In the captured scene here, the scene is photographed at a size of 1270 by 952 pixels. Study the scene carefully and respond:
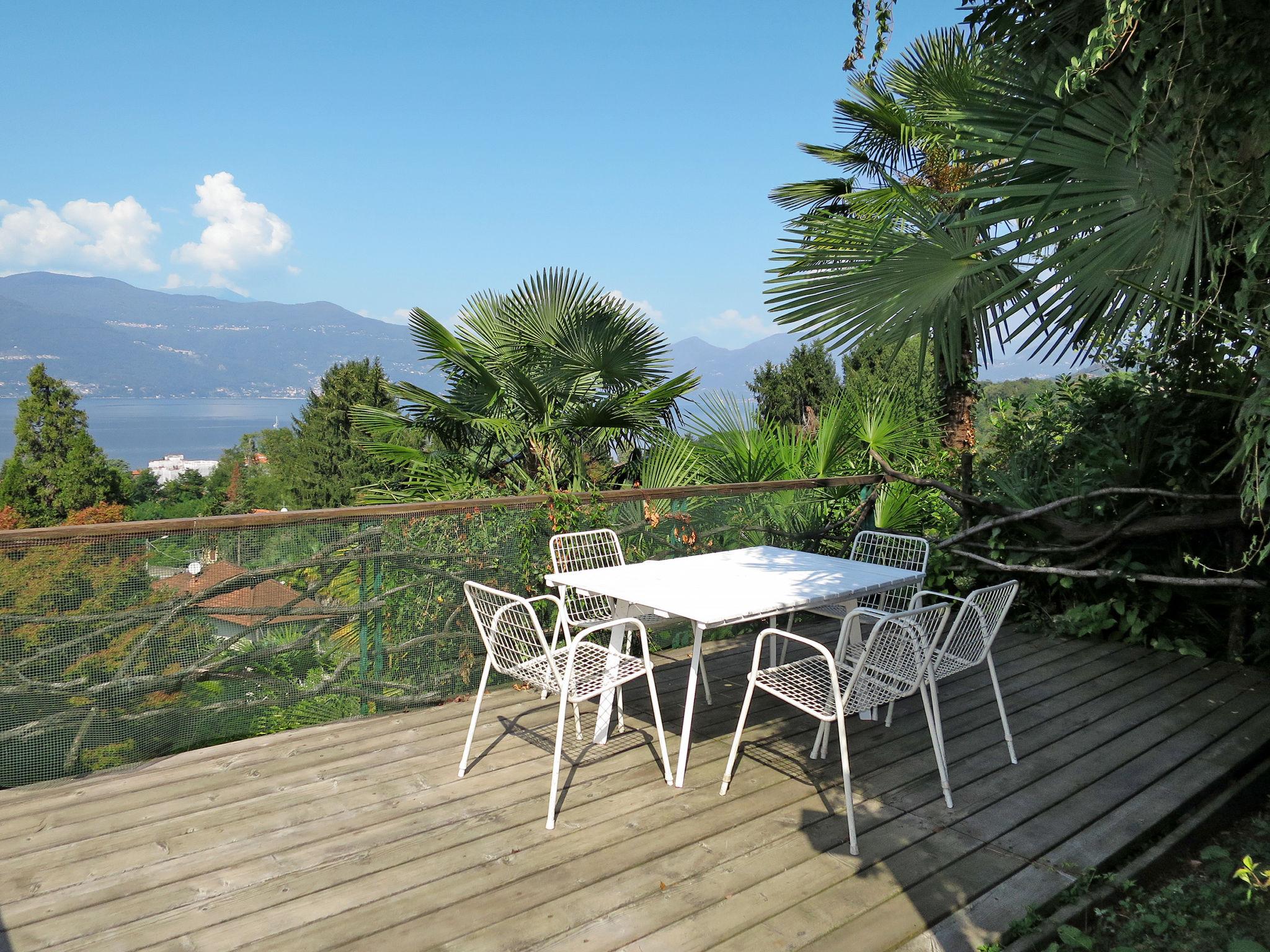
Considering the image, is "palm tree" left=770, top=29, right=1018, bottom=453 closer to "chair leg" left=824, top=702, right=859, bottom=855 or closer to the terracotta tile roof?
"chair leg" left=824, top=702, right=859, bottom=855

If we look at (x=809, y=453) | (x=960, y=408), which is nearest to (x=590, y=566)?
(x=809, y=453)

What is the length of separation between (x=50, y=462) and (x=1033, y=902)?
81.1 feet

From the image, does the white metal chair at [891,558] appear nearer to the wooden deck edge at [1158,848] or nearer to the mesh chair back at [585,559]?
the mesh chair back at [585,559]

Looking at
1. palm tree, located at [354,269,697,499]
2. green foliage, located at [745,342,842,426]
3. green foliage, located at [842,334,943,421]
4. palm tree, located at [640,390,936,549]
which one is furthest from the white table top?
green foliage, located at [745,342,842,426]

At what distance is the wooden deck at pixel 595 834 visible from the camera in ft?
6.88

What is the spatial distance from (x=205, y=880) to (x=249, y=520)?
4.77 feet

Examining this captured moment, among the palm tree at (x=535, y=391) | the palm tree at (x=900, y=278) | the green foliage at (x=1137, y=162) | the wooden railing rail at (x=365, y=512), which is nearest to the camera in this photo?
the green foliage at (x=1137, y=162)

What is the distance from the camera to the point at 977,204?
Result: 3.23m

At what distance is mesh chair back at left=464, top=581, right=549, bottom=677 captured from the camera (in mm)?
2801

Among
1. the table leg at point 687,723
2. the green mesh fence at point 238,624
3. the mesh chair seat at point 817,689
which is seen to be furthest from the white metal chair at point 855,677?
the green mesh fence at point 238,624

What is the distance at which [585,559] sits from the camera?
4012 mm

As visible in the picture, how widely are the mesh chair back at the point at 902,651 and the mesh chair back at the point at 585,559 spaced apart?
4.31ft

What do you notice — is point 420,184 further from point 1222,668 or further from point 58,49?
point 1222,668

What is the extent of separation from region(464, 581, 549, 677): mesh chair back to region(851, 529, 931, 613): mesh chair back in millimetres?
1819
